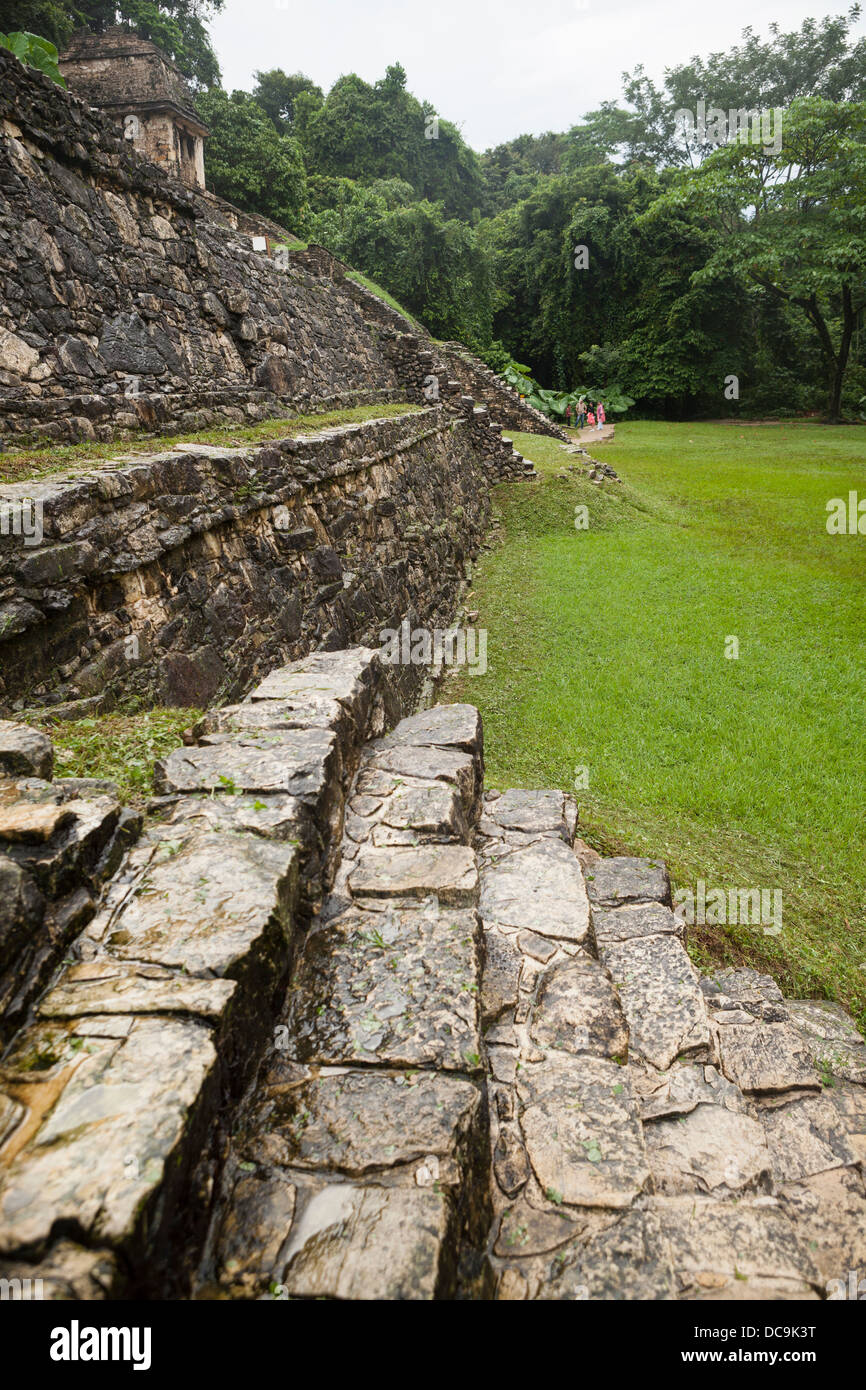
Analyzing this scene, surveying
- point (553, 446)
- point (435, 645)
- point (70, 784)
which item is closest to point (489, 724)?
point (435, 645)

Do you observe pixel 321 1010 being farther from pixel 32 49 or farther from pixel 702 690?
pixel 32 49

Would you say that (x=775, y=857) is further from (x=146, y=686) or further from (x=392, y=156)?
(x=392, y=156)

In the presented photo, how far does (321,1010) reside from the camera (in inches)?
87.3

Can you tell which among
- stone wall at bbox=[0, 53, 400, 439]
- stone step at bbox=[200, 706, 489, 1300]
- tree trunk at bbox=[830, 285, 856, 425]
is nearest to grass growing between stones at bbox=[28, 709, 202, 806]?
stone step at bbox=[200, 706, 489, 1300]

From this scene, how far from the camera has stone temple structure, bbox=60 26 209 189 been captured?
1786 cm

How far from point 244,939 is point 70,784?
3.21ft

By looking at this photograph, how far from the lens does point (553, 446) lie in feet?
61.3

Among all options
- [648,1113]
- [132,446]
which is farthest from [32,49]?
[648,1113]

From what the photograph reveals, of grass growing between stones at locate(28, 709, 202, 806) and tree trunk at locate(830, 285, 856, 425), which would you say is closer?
grass growing between stones at locate(28, 709, 202, 806)

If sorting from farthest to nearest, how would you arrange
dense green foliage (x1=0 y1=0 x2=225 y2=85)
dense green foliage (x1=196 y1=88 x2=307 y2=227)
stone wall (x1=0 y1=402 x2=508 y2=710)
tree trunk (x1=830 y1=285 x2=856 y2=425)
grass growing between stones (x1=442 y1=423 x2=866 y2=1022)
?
1. tree trunk (x1=830 y1=285 x2=856 y2=425)
2. dense green foliage (x1=196 y1=88 x2=307 y2=227)
3. dense green foliage (x1=0 y1=0 x2=225 y2=85)
4. grass growing between stones (x1=442 y1=423 x2=866 y2=1022)
5. stone wall (x1=0 y1=402 x2=508 y2=710)

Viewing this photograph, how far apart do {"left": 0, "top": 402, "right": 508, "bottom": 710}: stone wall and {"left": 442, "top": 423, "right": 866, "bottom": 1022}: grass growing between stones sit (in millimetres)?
1957

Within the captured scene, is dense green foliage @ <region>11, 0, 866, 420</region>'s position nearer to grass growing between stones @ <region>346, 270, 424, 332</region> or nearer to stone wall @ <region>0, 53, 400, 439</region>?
grass growing between stones @ <region>346, 270, 424, 332</region>

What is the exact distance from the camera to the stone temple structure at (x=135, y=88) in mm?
17859

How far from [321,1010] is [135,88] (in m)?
23.9
